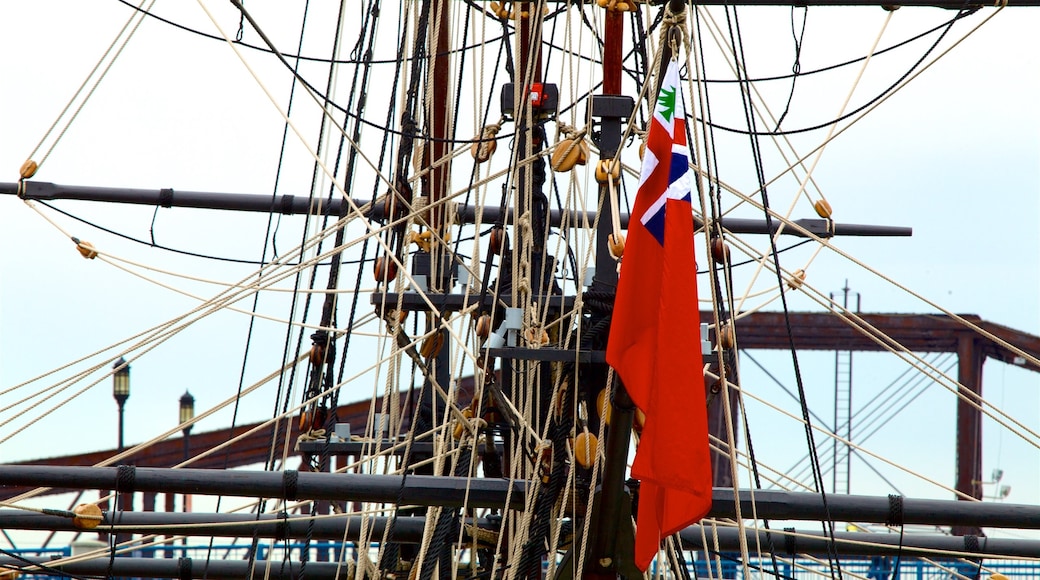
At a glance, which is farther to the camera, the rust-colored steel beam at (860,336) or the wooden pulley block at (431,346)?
the rust-colored steel beam at (860,336)

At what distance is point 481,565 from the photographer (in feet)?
29.1

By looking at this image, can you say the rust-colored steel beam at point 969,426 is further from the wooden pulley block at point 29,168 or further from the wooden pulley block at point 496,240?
the wooden pulley block at point 29,168

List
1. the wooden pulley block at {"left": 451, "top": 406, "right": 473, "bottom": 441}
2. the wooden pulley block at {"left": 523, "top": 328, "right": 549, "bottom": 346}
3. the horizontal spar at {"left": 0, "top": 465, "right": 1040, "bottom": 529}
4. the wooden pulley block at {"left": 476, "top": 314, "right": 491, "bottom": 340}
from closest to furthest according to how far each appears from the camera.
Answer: the horizontal spar at {"left": 0, "top": 465, "right": 1040, "bottom": 529} < the wooden pulley block at {"left": 523, "top": 328, "right": 549, "bottom": 346} < the wooden pulley block at {"left": 476, "top": 314, "right": 491, "bottom": 340} < the wooden pulley block at {"left": 451, "top": 406, "right": 473, "bottom": 441}

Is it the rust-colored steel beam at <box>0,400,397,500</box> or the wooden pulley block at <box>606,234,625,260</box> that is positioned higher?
the wooden pulley block at <box>606,234,625,260</box>

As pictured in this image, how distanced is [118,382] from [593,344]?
12587 millimetres

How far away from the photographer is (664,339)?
4.93 meters

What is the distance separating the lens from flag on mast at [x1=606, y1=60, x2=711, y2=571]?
15.9 ft

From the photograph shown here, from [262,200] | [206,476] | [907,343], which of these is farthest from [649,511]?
[907,343]

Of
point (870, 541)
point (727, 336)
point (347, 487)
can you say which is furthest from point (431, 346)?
point (870, 541)

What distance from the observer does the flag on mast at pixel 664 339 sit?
4.84 m

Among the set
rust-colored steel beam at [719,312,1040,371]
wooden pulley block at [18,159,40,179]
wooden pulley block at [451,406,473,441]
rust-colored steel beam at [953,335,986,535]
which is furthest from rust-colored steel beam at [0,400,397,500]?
wooden pulley block at [451,406,473,441]

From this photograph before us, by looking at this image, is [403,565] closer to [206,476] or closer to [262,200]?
[206,476]

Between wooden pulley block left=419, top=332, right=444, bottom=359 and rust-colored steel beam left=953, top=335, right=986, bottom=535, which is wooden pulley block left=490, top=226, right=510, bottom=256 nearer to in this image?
wooden pulley block left=419, top=332, right=444, bottom=359

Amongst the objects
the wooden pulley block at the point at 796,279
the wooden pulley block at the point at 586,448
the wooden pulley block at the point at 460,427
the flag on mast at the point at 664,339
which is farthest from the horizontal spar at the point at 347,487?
the wooden pulley block at the point at 796,279
